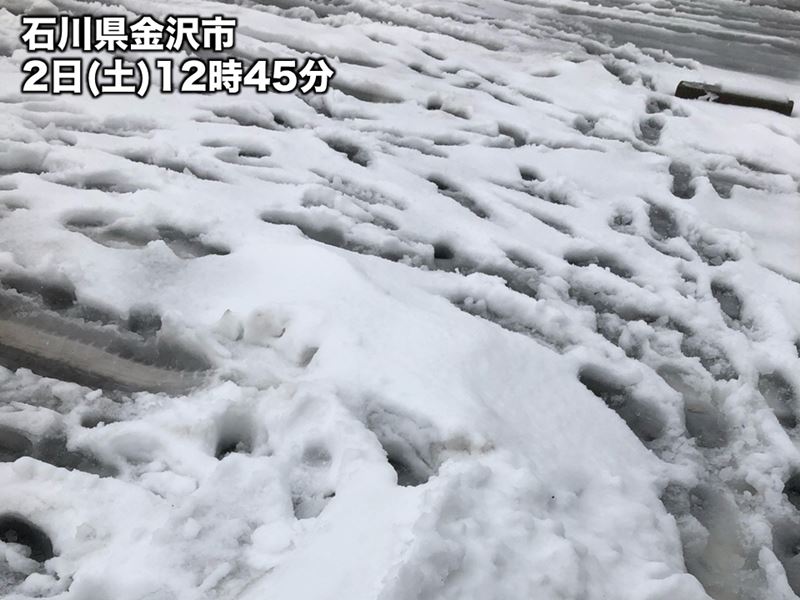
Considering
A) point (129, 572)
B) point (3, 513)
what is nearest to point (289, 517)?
point (129, 572)

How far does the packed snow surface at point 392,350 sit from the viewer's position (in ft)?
4.74

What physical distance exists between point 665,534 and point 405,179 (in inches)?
68.0

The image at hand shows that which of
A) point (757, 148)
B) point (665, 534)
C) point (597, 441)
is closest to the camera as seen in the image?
point (665, 534)

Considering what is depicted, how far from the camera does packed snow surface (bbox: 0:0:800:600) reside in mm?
1444

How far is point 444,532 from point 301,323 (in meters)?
0.79

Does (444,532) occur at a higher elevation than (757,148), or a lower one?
lower

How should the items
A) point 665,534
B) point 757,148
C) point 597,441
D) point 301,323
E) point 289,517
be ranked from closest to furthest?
point 289,517 → point 665,534 → point 597,441 → point 301,323 → point 757,148

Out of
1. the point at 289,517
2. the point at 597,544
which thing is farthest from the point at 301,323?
the point at 597,544

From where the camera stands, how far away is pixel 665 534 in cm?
164

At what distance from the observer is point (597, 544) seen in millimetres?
1551

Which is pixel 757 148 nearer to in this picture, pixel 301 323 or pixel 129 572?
pixel 301 323

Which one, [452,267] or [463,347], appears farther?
[452,267]

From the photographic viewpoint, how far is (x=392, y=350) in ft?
6.38

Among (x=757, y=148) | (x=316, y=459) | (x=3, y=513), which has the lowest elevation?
(x=3, y=513)
